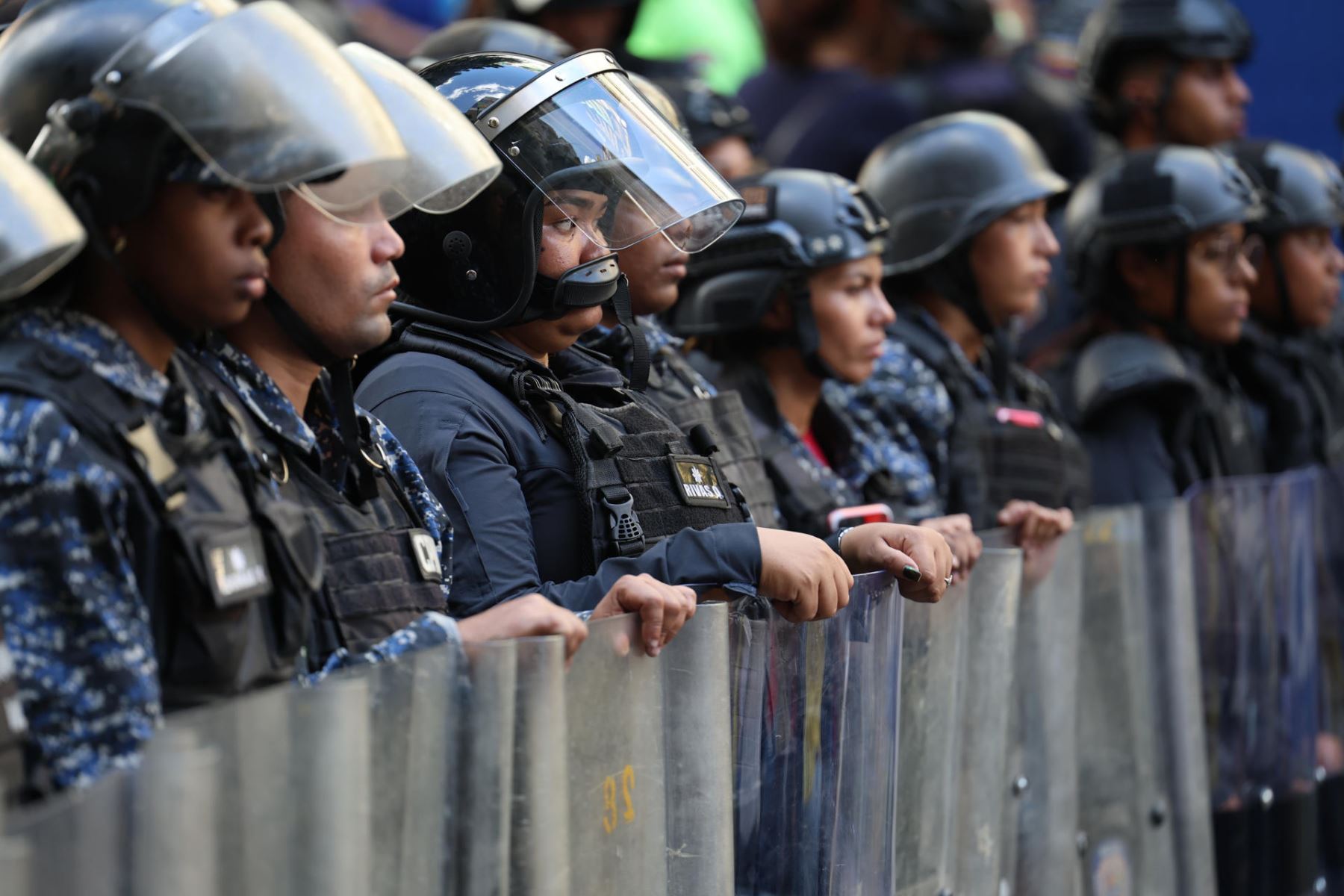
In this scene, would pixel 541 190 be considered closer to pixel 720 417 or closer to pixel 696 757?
pixel 720 417

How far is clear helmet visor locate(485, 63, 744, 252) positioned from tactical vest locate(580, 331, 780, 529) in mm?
490

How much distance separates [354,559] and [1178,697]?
2.76 m

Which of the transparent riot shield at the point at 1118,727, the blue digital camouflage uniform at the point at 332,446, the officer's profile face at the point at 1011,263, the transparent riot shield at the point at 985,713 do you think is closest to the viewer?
the blue digital camouflage uniform at the point at 332,446

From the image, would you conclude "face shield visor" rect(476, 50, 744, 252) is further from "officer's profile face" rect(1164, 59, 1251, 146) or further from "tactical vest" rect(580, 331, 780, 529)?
"officer's profile face" rect(1164, 59, 1251, 146)

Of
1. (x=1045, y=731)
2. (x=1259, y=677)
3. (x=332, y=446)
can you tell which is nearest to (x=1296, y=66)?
(x=1259, y=677)

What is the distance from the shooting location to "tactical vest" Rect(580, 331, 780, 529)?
13.9 feet

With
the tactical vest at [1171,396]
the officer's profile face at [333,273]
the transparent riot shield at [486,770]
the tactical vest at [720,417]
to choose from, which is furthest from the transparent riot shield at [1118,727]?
the transparent riot shield at [486,770]

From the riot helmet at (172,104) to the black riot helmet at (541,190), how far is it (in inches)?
37.1

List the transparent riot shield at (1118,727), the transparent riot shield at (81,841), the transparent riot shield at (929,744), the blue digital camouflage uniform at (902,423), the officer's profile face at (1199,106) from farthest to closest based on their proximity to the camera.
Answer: the officer's profile face at (1199,106), the blue digital camouflage uniform at (902,423), the transparent riot shield at (1118,727), the transparent riot shield at (929,744), the transparent riot shield at (81,841)

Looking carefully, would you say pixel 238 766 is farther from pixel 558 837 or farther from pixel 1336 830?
pixel 1336 830

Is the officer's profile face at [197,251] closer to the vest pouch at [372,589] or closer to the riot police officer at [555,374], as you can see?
the vest pouch at [372,589]

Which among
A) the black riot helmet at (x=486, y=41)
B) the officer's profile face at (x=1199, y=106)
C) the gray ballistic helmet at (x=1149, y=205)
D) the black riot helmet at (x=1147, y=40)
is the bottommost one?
the gray ballistic helmet at (x=1149, y=205)

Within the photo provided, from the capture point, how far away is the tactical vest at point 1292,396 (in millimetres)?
7074

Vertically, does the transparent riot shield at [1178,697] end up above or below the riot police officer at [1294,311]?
below
